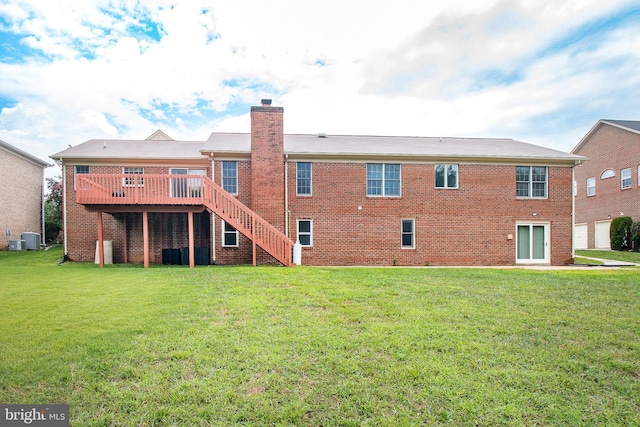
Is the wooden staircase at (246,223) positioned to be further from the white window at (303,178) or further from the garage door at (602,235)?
the garage door at (602,235)

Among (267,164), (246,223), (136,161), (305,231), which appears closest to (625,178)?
(305,231)

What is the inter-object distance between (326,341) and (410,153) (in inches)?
458

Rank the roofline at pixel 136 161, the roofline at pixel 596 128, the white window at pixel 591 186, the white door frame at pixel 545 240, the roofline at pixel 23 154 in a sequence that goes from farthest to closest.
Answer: the white window at pixel 591 186, the roofline at pixel 596 128, the roofline at pixel 23 154, the white door frame at pixel 545 240, the roofline at pixel 136 161

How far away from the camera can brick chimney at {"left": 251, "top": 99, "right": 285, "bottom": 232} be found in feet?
45.4

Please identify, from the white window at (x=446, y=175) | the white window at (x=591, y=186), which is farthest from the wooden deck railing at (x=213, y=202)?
the white window at (x=591, y=186)

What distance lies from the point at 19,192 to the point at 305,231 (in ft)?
58.5

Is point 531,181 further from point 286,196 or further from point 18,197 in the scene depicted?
point 18,197

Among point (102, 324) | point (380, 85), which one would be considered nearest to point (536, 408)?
point (102, 324)

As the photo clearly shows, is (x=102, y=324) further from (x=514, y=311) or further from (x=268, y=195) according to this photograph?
(x=268, y=195)

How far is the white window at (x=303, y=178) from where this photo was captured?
1445 centimetres

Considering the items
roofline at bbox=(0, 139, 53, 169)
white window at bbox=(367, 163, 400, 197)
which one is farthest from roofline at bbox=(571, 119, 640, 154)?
roofline at bbox=(0, 139, 53, 169)

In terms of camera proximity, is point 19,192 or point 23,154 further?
point 23,154

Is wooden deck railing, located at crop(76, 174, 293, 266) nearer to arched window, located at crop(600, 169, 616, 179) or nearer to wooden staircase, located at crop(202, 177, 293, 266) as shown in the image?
wooden staircase, located at crop(202, 177, 293, 266)

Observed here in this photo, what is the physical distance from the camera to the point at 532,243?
15.1 m
